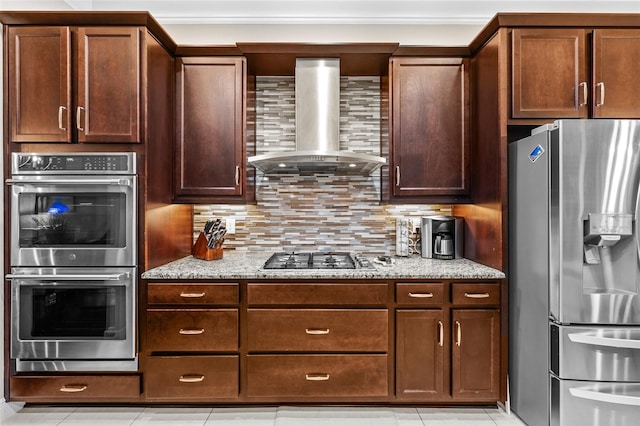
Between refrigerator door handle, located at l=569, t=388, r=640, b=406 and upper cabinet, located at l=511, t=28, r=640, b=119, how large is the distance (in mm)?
1512

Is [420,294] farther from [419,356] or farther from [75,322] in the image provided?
[75,322]

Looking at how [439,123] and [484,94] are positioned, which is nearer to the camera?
[484,94]

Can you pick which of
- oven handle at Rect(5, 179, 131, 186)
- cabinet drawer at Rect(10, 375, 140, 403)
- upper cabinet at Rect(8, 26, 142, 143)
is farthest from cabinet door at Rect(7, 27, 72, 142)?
cabinet drawer at Rect(10, 375, 140, 403)

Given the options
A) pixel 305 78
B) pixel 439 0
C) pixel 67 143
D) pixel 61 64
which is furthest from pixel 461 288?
pixel 61 64

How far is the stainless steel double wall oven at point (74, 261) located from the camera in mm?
2182

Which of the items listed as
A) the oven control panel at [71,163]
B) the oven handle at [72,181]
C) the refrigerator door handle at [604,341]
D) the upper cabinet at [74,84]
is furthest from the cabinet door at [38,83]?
the refrigerator door handle at [604,341]

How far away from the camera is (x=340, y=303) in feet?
7.37

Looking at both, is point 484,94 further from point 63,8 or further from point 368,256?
point 63,8

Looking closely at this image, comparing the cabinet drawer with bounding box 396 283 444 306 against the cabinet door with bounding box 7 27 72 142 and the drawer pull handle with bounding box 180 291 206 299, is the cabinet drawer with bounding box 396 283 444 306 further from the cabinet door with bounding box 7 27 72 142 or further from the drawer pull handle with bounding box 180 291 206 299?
the cabinet door with bounding box 7 27 72 142

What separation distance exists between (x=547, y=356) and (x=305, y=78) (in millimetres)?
2228

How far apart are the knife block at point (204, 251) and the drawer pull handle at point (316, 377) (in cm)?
105

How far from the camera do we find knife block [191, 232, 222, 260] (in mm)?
2684

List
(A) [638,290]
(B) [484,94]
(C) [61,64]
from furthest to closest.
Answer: (B) [484,94] < (C) [61,64] < (A) [638,290]

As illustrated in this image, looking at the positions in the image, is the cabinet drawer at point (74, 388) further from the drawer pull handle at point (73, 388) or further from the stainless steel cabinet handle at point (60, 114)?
the stainless steel cabinet handle at point (60, 114)
